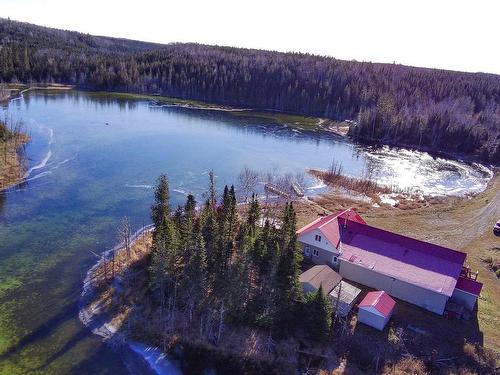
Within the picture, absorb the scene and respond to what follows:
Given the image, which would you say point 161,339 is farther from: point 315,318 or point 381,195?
point 381,195

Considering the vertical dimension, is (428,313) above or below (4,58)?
below

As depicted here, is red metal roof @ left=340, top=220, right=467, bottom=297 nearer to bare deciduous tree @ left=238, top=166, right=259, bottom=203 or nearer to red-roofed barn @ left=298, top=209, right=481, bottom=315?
red-roofed barn @ left=298, top=209, right=481, bottom=315

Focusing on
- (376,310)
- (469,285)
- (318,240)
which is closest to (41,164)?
(318,240)

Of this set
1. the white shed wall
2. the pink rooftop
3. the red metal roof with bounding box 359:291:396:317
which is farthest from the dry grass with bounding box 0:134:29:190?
the white shed wall

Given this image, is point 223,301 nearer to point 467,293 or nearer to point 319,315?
point 319,315

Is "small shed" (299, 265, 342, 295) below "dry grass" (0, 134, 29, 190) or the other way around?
the other way around

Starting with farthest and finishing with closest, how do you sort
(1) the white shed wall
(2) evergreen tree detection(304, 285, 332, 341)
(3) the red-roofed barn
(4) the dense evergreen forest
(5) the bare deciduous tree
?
1. (4) the dense evergreen forest
2. (5) the bare deciduous tree
3. (1) the white shed wall
4. (3) the red-roofed barn
5. (2) evergreen tree detection(304, 285, 332, 341)

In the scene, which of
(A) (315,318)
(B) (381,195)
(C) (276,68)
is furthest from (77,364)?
(C) (276,68)
